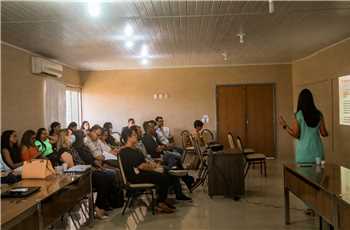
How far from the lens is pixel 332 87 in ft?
24.4

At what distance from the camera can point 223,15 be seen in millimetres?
4859

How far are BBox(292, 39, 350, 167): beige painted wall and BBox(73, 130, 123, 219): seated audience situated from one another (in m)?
4.40

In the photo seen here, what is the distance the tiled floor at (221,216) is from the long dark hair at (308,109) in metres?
1.16

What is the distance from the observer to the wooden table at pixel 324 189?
2.55 metres

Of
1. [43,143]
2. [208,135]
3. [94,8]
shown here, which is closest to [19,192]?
[94,8]

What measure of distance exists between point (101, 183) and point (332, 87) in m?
5.02

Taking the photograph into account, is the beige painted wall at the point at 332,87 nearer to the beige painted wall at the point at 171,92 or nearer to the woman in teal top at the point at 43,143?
the beige painted wall at the point at 171,92

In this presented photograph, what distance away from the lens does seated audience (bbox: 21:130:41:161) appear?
5908 mm

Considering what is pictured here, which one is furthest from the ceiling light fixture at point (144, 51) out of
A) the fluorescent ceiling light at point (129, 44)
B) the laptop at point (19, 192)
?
the laptop at point (19, 192)

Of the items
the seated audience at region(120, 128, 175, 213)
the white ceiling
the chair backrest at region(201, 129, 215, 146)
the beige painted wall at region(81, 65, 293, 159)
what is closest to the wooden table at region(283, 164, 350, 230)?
the seated audience at region(120, 128, 175, 213)

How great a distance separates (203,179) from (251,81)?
15.0 ft

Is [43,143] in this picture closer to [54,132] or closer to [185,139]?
[54,132]

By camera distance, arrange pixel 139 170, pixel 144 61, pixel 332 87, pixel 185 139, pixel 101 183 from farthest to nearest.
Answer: pixel 185 139, pixel 144 61, pixel 332 87, pixel 101 183, pixel 139 170

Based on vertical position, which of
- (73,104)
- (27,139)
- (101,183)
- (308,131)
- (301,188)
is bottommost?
(101,183)
